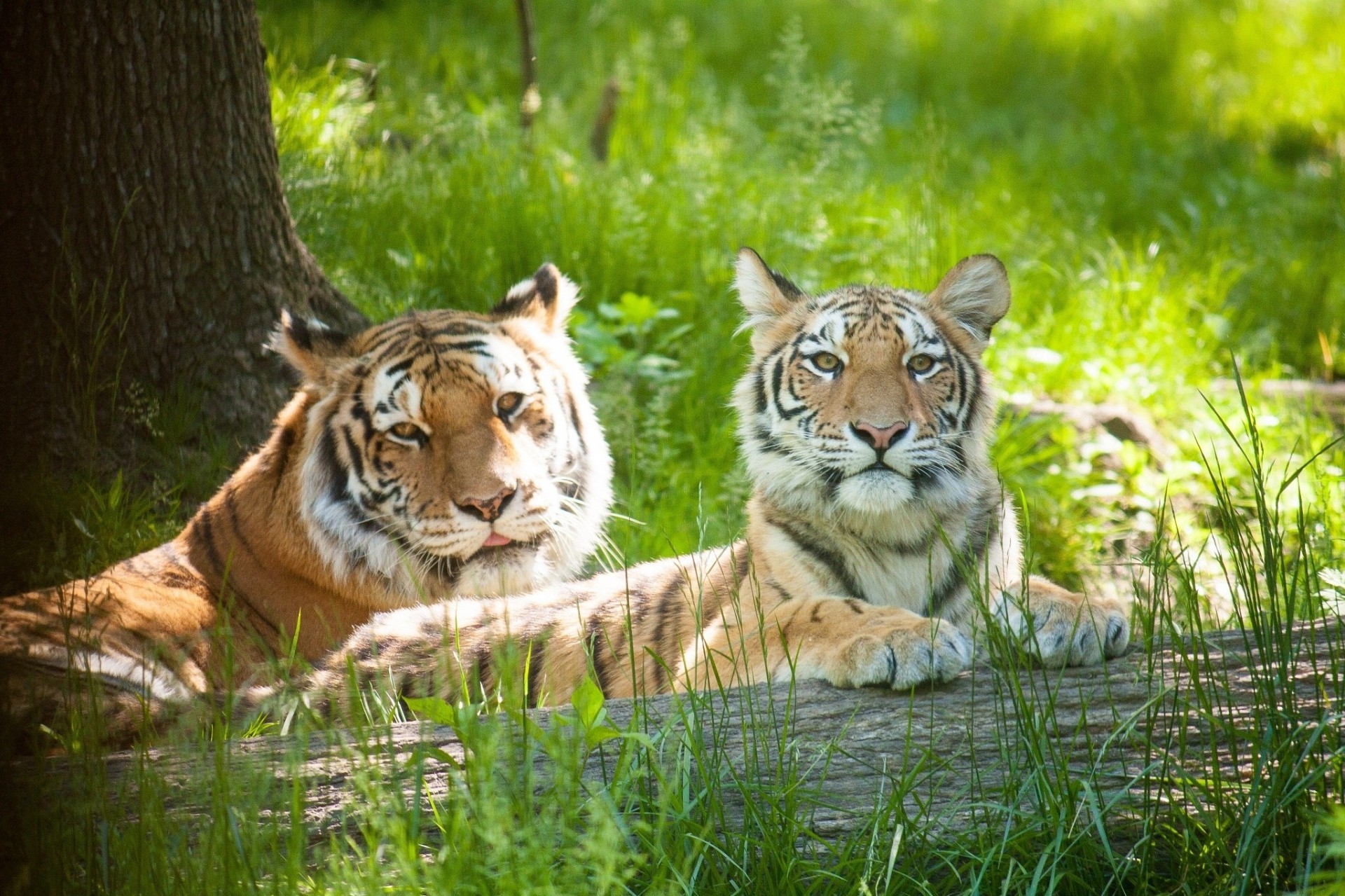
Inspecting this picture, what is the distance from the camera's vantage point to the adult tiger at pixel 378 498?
143 inches

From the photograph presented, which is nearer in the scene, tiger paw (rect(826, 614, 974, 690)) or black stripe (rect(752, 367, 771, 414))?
tiger paw (rect(826, 614, 974, 690))

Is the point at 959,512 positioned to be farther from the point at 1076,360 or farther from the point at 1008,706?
the point at 1076,360

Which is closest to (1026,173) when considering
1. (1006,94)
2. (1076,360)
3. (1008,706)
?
(1006,94)

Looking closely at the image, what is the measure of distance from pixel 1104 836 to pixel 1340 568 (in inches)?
59.6

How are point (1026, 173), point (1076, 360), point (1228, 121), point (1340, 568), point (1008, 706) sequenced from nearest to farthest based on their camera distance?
point (1008, 706)
point (1340, 568)
point (1076, 360)
point (1026, 173)
point (1228, 121)

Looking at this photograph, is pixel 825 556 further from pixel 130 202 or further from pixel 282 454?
pixel 130 202

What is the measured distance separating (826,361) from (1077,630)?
3.94 ft

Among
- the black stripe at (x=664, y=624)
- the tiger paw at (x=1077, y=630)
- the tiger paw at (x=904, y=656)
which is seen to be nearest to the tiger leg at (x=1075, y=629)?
the tiger paw at (x=1077, y=630)

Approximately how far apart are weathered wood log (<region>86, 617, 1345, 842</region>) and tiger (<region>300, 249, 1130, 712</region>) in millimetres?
377

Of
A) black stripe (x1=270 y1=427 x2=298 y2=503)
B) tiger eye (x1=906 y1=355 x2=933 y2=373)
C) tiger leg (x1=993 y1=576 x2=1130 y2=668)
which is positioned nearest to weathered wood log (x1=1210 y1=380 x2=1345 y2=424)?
tiger eye (x1=906 y1=355 x2=933 y2=373)

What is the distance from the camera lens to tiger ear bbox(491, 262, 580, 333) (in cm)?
417

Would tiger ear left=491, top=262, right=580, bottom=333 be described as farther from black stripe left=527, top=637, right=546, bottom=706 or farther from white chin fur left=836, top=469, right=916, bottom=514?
white chin fur left=836, top=469, right=916, bottom=514

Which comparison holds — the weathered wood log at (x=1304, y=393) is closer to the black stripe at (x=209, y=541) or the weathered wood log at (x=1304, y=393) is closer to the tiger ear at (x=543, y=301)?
the tiger ear at (x=543, y=301)

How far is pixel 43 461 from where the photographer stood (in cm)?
373
